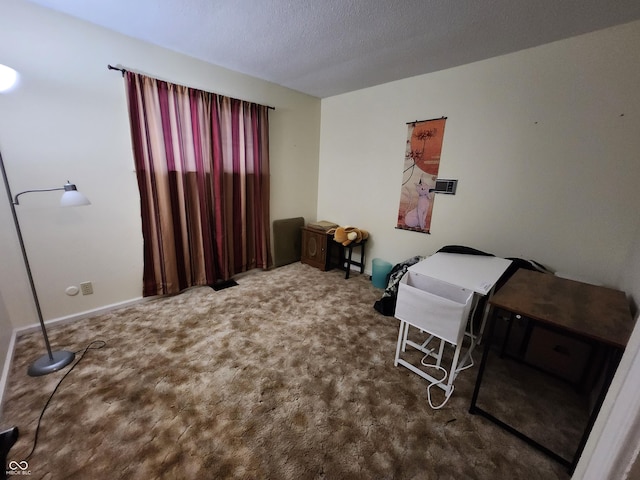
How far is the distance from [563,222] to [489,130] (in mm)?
1039

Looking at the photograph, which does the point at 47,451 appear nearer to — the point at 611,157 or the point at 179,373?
the point at 179,373

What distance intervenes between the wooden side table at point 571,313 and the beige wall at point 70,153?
10.1 ft

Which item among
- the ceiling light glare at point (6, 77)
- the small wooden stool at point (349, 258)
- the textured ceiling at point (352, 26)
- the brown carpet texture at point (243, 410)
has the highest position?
the textured ceiling at point (352, 26)

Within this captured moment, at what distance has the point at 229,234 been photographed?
316 cm

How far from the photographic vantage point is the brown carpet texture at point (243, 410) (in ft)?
4.11

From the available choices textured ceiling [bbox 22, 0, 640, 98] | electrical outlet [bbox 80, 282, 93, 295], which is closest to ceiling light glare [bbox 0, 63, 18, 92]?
textured ceiling [bbox 22, 0, 640, 98]

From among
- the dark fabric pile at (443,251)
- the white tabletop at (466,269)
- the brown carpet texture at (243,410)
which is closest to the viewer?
the brown carpet texture at (243,410)

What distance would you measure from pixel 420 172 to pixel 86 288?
3576 mm

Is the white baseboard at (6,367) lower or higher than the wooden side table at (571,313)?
lower

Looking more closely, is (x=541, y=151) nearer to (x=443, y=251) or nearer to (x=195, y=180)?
(x=443, y=251)

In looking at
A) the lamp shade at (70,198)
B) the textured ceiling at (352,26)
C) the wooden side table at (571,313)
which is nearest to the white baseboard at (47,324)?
the lamp shade at (70,198)

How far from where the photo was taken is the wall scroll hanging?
2760 millimetres

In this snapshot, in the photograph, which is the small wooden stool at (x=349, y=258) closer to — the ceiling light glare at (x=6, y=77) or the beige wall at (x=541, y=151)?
the beige wall at (x=541, y=151)

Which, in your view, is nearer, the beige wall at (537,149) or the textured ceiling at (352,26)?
the textured ceiling at (352,26)
